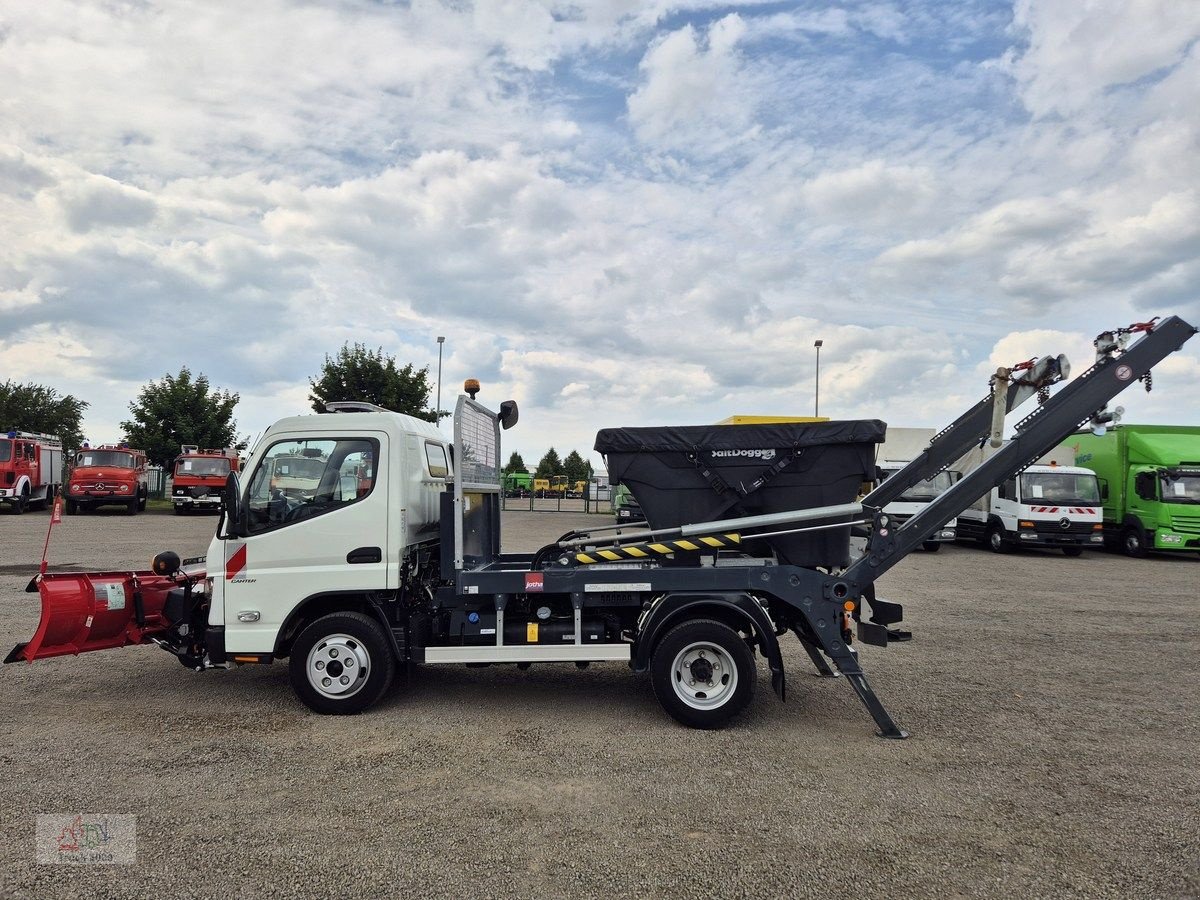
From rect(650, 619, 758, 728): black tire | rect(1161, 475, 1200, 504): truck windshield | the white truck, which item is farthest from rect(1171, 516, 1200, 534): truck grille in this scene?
rect(650, 619, 758, 728): black tire

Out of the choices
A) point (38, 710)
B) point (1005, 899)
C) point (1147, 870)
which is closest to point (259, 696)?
point (38, 710)

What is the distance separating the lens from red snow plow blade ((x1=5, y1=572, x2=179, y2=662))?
5.92m

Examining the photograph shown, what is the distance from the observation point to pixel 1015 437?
6.06m

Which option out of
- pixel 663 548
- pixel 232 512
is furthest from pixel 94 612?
pixel 663 548

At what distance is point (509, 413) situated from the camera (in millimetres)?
7152

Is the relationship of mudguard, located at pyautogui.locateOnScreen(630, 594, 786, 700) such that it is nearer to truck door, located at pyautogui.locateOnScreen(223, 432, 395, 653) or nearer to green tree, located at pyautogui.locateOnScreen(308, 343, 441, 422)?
truck door, located at pyautogui.locateOnScreen(223, 432, 395, 653)

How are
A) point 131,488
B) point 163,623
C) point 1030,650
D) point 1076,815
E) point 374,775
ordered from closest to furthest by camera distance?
1. point 1076,815
2. point 374,775
3. point 163,623
4. point 1030,650
5. point 131,488

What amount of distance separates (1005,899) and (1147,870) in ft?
2.73

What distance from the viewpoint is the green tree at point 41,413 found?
50812 millimetres

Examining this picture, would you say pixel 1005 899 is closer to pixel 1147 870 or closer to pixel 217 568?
pixel 1147 870

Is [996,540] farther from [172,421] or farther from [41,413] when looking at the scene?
[41,413]

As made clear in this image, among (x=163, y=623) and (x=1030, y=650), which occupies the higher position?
(x=163, y=623)

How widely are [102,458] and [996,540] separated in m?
29.1

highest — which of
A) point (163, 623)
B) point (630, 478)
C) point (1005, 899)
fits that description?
point (630, 478)
